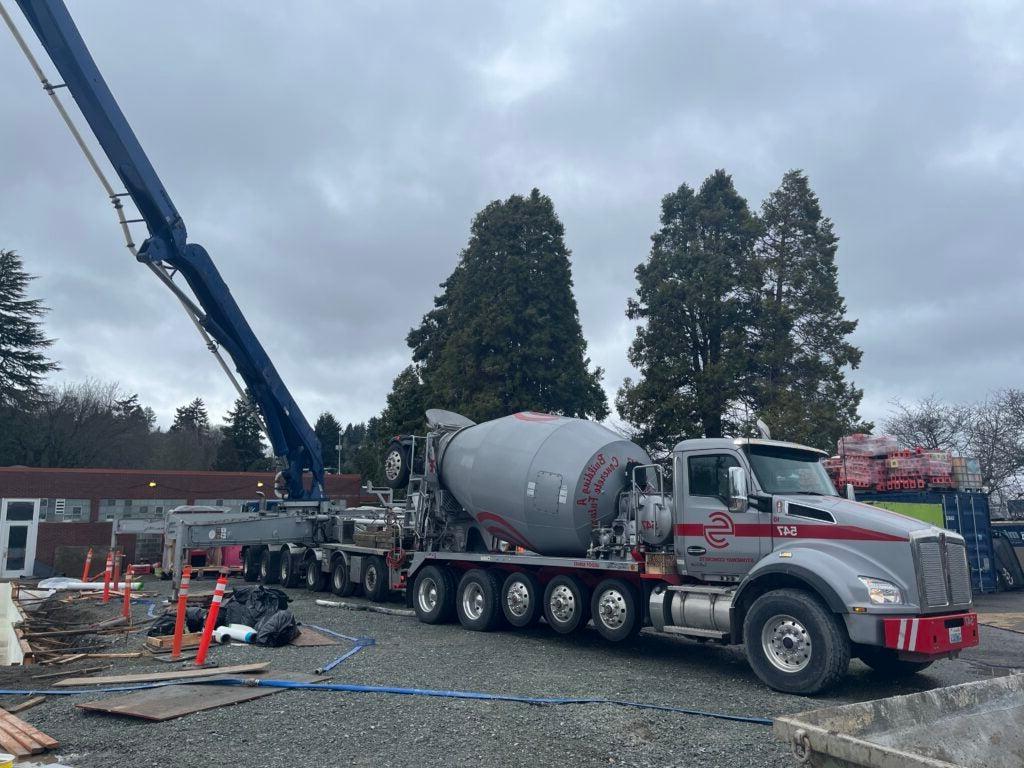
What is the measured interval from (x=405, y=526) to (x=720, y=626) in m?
8.29

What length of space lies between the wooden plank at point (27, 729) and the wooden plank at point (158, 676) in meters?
1.50

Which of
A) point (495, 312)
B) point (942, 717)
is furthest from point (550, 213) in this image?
point (942, 717)

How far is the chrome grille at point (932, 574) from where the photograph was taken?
853 cm

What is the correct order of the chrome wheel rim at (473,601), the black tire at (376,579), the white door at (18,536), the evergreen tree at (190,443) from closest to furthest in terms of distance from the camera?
the chrome wheel rim at (473,601)
the black tire at (376,579)
the white door at (18,536)
the evergreen tree at (190,443)

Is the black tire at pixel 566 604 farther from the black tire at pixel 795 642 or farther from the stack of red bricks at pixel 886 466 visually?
the stack of red bricks at pixel 886 466

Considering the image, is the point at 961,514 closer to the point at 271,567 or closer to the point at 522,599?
the point at 522,599

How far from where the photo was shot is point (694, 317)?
27.4m

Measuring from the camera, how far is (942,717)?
4.34 m

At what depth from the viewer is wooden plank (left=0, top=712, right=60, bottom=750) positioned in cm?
623

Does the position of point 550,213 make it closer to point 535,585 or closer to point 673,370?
point 673,370

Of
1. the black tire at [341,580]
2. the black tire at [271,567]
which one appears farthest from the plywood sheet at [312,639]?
the black tire at [271,567]

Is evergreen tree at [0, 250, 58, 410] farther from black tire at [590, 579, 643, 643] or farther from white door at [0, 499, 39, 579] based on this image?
black tire at [590, 579, 643, 643]

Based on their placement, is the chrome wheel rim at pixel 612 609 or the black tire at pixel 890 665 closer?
the black tire at pixel 890 665

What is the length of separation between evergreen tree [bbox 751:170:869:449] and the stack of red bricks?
430 centimetres
